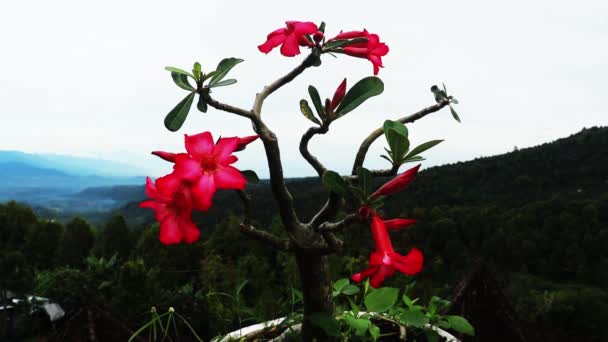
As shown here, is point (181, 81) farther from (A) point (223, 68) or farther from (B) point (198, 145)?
(B) point (198, 145)

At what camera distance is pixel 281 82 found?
1124mm

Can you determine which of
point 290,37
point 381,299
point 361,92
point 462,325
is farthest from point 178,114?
point 462,325

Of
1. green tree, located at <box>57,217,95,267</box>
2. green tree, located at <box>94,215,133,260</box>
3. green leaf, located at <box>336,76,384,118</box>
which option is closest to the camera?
green leaf, located at <box>336,76,384,118</box>

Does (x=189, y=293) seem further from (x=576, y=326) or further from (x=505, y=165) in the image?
(x=505, y=165)

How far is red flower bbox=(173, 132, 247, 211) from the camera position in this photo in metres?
0.72

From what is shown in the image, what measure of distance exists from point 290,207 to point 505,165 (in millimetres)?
9181

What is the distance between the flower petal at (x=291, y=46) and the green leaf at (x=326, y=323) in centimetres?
66

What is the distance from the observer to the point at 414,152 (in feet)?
3.16

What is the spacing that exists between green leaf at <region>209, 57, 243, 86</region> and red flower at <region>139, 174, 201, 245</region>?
1.00 ft

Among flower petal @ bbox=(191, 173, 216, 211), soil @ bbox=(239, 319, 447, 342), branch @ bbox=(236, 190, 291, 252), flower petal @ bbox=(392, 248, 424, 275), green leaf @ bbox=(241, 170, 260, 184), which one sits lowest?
soil @ bbox=(239, 319, 447, 342)

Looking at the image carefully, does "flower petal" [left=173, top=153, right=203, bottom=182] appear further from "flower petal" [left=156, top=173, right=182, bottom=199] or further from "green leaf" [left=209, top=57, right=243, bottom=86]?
"green leaf" [left=209, top=57, right=243, bottom=86]

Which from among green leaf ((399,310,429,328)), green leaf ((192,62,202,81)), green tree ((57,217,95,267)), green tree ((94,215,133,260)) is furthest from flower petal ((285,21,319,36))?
green tree ((57,217,95,267))

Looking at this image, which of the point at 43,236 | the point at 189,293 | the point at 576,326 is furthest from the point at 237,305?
the point at 43,236

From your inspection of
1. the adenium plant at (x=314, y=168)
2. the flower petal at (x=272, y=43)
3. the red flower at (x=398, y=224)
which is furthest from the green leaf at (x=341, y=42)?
the red flower at (x=398, y=224)
